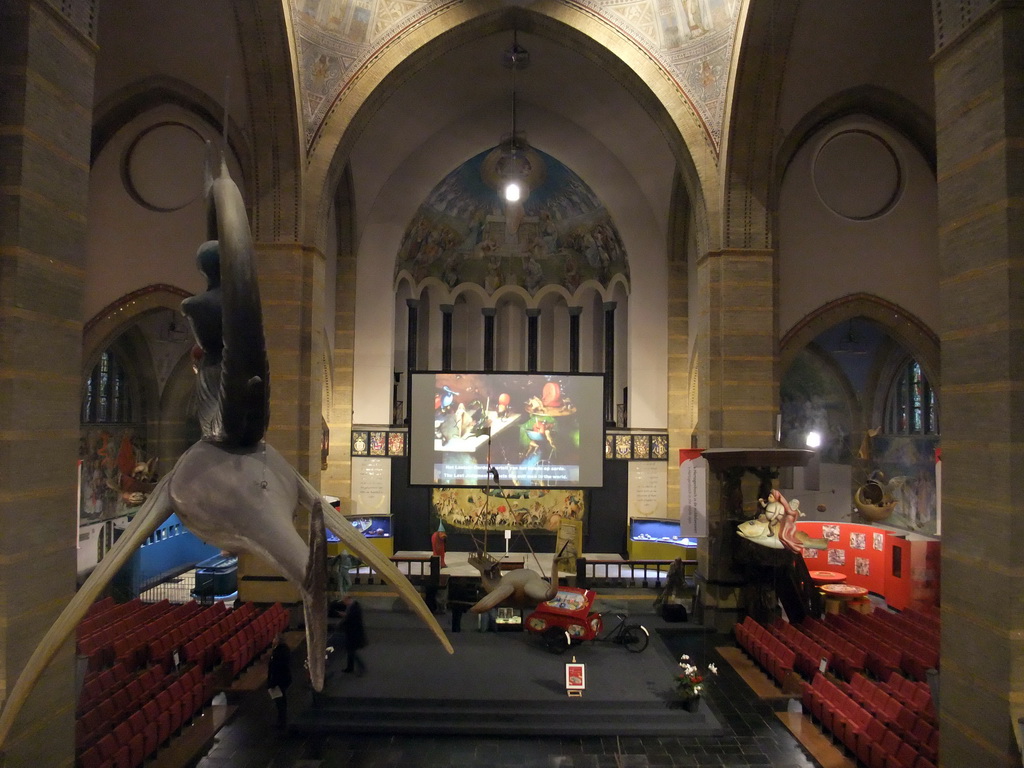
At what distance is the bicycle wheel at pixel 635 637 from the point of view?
10.5 metres

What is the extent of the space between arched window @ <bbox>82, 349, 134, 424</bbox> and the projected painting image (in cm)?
845

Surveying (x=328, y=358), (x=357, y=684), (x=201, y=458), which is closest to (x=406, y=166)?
(x=328, y=358)

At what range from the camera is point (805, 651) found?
975 centimetres

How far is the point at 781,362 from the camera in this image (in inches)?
544

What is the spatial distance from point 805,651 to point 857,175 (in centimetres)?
950

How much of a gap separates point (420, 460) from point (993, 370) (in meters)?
13.9

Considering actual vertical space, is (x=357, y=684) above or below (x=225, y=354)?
below

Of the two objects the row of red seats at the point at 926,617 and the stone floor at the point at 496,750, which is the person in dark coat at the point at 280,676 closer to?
the stone floor at the point at 496,750

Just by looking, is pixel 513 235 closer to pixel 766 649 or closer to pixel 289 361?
pixel 289 361

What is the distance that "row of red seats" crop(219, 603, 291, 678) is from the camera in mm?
9648

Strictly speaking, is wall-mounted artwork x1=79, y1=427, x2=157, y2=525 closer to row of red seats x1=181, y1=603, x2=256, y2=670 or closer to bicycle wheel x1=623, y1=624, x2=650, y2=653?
row of red seats x1=181, y1=603, x2=256, y2=670

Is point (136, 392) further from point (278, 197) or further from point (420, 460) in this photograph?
point (278, 197)

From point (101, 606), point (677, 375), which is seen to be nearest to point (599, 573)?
point (677, 375)

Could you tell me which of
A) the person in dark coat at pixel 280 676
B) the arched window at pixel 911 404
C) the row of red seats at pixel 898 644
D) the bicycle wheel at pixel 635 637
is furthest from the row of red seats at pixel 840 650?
the arched window at pixel 911 404
